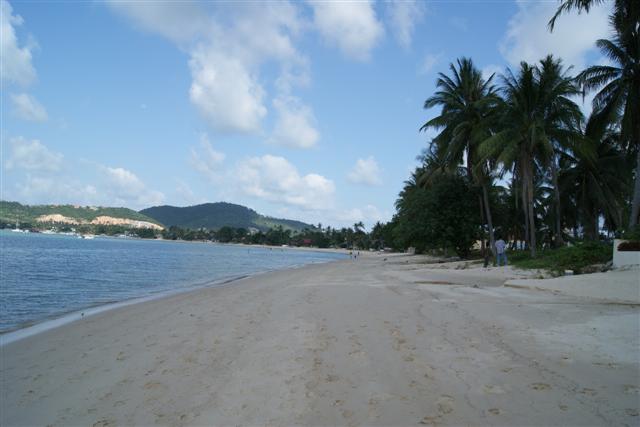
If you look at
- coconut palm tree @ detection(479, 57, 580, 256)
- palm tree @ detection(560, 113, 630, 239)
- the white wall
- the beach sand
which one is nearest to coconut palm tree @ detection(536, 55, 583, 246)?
coconut palm tree @ detection(479, 57, 580, 256)

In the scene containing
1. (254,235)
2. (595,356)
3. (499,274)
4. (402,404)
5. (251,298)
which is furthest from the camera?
(254,235)

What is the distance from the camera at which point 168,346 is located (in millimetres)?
7156

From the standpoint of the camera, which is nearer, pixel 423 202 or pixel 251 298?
pixel 251 298

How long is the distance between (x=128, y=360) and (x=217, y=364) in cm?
174

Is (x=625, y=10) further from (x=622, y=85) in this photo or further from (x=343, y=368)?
(x=343, y=368)

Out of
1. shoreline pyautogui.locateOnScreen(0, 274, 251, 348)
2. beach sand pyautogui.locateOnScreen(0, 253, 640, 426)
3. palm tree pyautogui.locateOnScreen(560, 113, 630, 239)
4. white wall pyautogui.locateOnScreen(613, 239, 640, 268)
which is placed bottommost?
shoreline pyautogui.locateOnScreen(0, 274, 251, 348)

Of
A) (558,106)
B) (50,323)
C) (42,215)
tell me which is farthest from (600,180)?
(42,215)

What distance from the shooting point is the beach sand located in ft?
13.3

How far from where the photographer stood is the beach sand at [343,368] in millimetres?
4055

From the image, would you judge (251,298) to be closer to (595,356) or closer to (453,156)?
(595,356)

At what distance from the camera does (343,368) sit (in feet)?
17.3

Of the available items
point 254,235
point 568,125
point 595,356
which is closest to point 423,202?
point 568,125

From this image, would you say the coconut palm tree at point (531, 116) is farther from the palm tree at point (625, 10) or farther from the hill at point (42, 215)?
the hill at point (42, 215)

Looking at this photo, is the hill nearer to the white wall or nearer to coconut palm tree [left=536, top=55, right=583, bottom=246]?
coconut palm tree [left=536, top=55, right=583, bottom=246]
